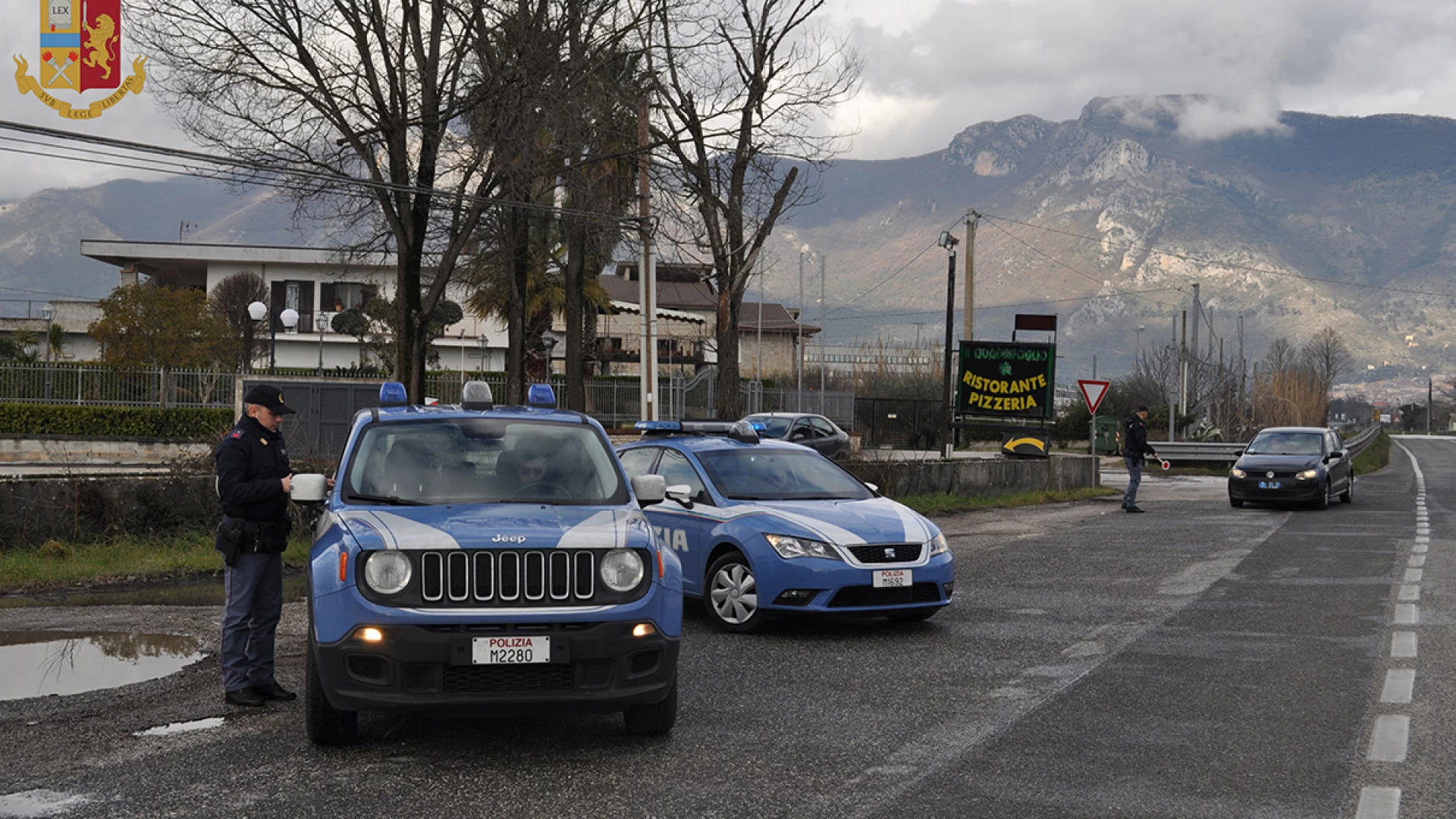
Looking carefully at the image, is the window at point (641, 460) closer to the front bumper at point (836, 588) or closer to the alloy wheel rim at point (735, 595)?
the alloy wheel rim at point (735, 595)

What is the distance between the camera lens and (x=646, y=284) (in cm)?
2766

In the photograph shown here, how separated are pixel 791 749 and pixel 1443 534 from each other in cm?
1676

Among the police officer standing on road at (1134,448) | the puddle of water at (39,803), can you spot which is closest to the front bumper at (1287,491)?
the police officer standing on road at (1134,448)

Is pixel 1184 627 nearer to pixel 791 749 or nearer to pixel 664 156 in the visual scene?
pixel 791 749

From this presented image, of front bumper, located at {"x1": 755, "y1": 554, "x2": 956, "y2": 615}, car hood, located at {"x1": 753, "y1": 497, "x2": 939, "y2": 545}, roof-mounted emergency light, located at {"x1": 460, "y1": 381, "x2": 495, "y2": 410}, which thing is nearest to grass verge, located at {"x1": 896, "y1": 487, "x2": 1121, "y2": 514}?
car hood, located at {"x1": 753, "y1": 497, "x2": 939, "y2": 545}

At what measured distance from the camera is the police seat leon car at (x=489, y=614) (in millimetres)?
6836

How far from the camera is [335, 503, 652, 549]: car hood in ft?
23.0

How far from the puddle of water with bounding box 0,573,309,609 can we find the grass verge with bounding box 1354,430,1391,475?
4185 centimetres

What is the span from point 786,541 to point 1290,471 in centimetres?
1829

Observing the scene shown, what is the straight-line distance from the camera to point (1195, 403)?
77750mm

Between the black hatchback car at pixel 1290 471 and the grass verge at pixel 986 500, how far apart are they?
3713 mm

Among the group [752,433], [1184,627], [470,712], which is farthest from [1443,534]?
[470,712]

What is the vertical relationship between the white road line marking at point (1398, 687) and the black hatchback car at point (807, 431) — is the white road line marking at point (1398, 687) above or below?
below

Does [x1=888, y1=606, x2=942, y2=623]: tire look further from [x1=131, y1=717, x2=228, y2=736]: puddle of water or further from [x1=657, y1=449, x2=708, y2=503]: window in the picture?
[x1=131, y1=717, x2=228, y2=736]: puddle of water
